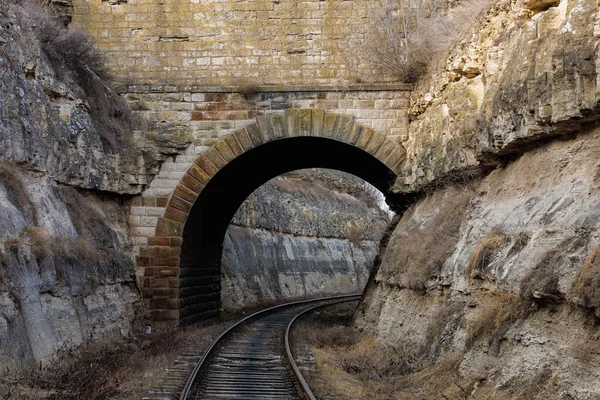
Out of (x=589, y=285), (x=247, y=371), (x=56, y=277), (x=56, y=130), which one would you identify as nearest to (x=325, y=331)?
(x=247, y=371)

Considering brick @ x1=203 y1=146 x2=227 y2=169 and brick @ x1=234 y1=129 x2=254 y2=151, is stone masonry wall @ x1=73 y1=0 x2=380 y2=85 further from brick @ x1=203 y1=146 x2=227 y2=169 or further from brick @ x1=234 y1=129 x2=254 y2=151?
brick @ x1=203 y1=146 x2=227 y2=169

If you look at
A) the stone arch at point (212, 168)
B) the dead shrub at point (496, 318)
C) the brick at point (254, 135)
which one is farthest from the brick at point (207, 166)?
the dead shrub at point (496, 318)

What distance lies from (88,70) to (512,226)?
1095cm

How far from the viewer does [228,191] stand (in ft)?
66.4

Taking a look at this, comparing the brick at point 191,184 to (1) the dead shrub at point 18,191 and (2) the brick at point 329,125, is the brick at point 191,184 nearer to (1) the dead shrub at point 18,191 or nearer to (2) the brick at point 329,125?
(2) the brick at point 329,125

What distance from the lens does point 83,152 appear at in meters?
14.8

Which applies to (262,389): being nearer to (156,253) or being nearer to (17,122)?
(17,122)

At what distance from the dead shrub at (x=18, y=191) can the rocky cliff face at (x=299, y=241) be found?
47.6ft

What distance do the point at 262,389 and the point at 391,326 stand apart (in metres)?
3.55

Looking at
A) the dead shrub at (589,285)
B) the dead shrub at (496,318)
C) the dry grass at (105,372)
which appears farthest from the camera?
the dry grass at (105,372)

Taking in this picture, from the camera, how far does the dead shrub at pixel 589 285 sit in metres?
5.99

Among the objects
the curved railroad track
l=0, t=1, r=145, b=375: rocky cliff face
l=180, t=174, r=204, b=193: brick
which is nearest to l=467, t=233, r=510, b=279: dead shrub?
the curved railroad track

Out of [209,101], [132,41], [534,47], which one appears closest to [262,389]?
[534,47]

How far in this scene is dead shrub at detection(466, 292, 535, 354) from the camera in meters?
7.46
